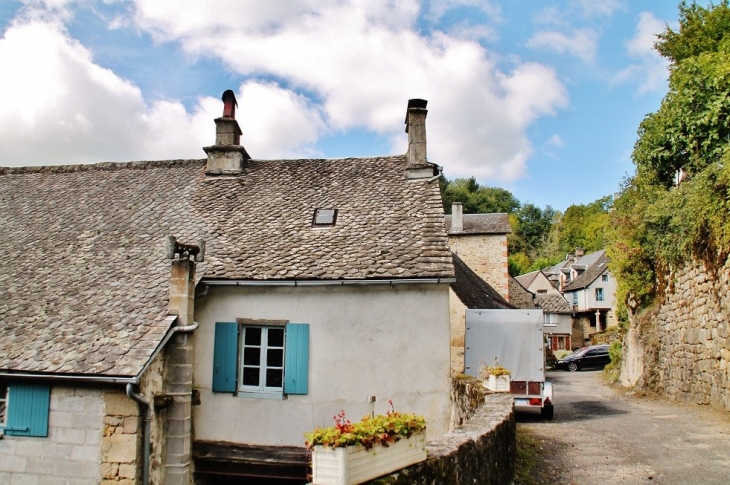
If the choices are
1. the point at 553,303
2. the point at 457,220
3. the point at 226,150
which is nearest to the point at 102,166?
the point at 226,150

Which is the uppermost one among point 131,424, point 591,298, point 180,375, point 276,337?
point 591,298

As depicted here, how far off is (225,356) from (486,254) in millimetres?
21708

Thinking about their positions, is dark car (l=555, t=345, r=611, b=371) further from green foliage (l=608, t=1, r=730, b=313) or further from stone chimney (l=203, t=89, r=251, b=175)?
stone chimney (l=203, t=89, r=251, b=175)

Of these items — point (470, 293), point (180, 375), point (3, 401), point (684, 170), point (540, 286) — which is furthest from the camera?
point (540, 286)

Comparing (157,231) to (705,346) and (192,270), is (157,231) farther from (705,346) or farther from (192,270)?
(705,346)

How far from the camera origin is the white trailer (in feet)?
40.6

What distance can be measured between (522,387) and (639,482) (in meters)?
5.92

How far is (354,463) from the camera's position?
140 inches

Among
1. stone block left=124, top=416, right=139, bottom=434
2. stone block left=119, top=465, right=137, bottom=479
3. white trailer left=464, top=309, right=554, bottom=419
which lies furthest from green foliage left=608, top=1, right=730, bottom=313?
stone block left=119, top=465, right=137, bottom=479

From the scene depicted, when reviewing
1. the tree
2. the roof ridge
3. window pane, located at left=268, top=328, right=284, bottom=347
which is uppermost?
the tree

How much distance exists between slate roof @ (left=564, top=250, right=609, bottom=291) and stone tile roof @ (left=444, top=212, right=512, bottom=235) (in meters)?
17.8

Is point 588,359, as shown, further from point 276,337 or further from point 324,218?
point 276,337

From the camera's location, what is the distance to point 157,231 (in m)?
12.0

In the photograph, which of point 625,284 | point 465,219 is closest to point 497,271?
point 465,219
